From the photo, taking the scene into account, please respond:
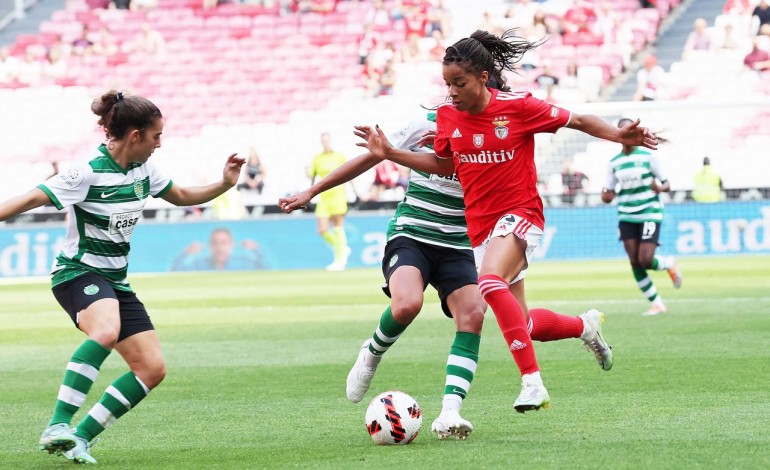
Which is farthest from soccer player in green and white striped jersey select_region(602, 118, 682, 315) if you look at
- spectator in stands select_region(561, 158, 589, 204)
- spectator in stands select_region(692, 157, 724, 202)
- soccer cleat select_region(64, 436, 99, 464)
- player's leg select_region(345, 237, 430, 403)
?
spectator in stands select_region(561, 158, 589, 204)

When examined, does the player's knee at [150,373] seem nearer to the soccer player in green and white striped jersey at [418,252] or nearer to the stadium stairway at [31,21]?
the soccer player in green and white striped jersey at [418,252]

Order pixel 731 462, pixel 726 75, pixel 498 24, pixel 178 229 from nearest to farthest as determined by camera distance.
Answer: pixel 731 462 < pixel 178 229 < pixel 726 75 < pixel 498 24

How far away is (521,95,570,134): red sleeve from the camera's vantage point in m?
6.94

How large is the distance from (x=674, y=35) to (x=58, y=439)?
25.3 meters

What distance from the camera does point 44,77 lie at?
1316 inches

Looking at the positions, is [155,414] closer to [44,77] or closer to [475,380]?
[475,380]

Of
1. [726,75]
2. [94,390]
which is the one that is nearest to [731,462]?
[94,390]

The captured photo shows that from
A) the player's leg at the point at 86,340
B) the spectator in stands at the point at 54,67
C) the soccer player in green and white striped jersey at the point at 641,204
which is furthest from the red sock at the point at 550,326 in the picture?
the spectator in stands at the point at 54,67

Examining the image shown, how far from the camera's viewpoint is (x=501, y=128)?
692cm

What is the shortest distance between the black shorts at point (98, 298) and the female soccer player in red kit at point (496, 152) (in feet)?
5.15

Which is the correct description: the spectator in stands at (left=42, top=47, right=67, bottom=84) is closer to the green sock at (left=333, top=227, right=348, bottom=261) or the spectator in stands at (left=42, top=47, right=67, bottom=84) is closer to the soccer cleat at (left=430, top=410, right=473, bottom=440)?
the green sock at (left=333, top=227, right=348, bottom=261)

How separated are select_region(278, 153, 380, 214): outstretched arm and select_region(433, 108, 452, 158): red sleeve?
0.40m

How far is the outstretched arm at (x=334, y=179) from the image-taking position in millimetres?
7391

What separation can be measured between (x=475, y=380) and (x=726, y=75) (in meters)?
19.3
